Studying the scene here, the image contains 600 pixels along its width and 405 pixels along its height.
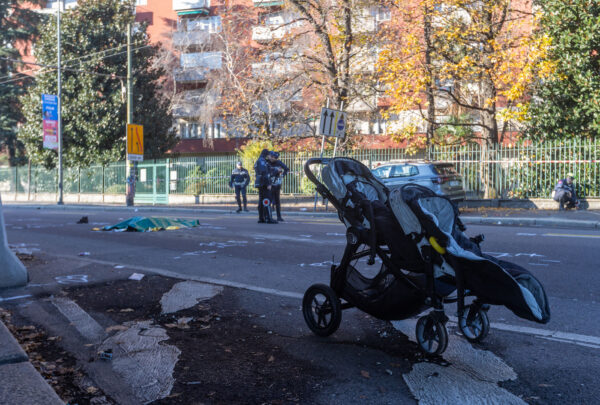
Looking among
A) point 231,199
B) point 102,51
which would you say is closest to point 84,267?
point 231,199

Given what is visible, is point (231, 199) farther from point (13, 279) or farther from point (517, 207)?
point (13, 279)

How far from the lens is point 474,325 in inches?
159

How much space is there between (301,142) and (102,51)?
43.9 ft

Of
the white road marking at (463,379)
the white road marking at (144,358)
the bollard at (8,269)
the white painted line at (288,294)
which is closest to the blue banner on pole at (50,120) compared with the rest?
the white painted line at (288,294)

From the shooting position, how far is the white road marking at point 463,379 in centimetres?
308

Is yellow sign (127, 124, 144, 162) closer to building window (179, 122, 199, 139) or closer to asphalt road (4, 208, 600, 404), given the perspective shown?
asphalt road (4, 208, 600, 404)

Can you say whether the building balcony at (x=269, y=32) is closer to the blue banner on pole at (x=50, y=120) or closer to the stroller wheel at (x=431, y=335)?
the blue banner on pole at (x=50, y=120)

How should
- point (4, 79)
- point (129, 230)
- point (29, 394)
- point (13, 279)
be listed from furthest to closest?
point (4, 79) → point (129, 230) → point (13, 279) → point (29, 394)

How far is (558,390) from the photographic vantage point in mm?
3180

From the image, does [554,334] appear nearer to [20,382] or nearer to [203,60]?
[20,382]

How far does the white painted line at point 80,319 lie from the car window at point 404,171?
13.8m

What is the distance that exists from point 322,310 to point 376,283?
519 millimetres

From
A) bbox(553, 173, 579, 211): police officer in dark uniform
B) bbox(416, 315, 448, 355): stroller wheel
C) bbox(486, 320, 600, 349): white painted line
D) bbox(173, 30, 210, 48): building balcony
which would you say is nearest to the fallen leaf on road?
bbox(416, 315, 448, 355): stroller wheel

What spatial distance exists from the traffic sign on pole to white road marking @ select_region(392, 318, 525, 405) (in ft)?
47.7
